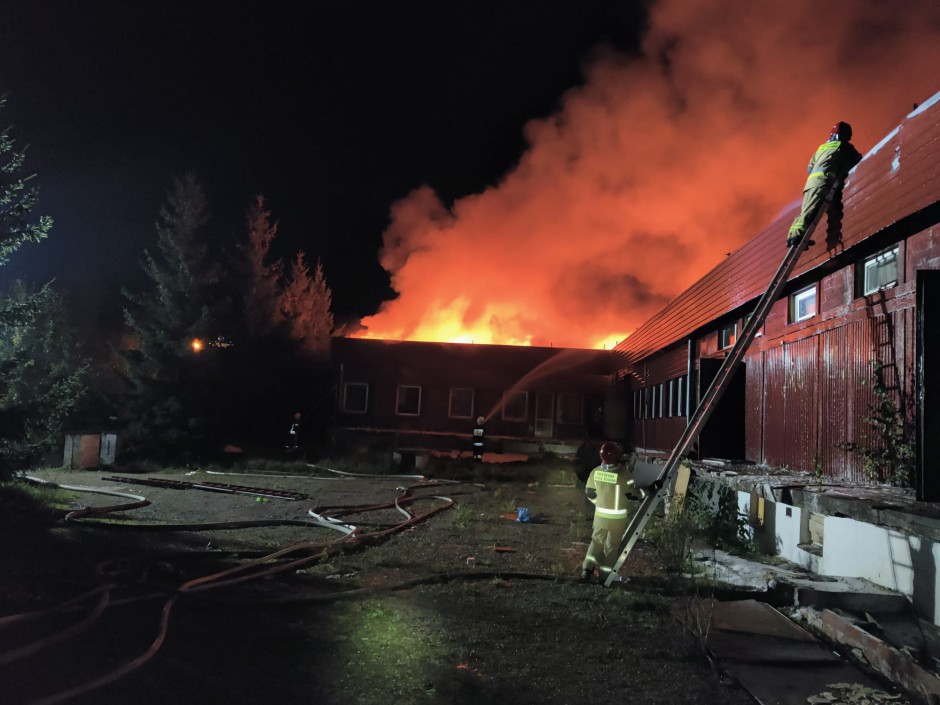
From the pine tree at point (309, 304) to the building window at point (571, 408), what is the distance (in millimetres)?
17905

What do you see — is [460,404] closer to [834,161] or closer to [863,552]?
[834,161]

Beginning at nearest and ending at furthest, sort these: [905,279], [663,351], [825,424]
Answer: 1. [905,279]
2. [825,424]
3. [663,351]

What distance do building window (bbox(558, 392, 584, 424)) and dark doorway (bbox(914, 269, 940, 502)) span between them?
68.4 feet

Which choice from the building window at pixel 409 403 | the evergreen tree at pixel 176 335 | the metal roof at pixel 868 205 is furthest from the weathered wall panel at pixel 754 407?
the evergreen tree at pixel 176 335

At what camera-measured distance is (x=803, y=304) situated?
9.16 metres

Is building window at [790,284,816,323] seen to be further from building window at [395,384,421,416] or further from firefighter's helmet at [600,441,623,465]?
building window at [395,384,421,416]

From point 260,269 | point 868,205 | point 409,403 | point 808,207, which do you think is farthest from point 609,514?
point 260,269

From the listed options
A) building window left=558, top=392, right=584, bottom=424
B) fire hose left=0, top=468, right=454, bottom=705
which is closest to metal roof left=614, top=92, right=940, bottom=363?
fire hose left=0, top=468, right=454, bottom=705

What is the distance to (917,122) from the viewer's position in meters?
6.02

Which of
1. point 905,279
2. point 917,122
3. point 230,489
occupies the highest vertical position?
point 917,122

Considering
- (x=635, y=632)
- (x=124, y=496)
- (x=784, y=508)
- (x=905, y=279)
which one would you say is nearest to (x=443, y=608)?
(x=635, y=632)

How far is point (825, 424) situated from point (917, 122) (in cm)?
353

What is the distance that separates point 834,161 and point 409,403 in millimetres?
19900

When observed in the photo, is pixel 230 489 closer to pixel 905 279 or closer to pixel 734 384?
pixel 734 384
